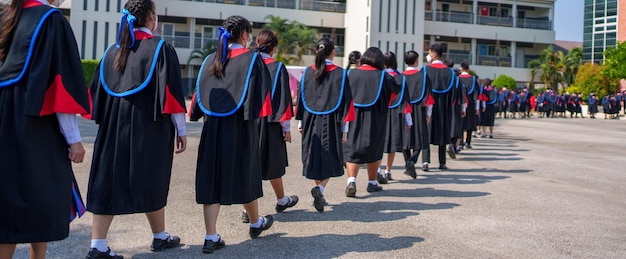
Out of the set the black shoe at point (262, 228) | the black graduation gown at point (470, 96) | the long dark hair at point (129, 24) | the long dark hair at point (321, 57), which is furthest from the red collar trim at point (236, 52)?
the black graduation gown at point (470, 96)

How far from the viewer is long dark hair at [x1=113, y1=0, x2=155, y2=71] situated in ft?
15.0

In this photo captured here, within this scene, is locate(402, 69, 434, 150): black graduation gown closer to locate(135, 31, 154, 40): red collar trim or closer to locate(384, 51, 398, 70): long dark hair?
locate(384, 51, 398, 70): long dark hair

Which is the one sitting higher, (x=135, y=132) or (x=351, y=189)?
(x=135, y=132)

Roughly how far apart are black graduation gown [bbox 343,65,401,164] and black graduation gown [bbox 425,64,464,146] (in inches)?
116

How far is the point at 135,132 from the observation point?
179 inches

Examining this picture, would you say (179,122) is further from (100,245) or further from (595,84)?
(595,84)

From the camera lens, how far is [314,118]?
6945 mm

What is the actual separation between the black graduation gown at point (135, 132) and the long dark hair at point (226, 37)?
0.56 metres

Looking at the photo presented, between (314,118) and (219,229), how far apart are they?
1.84 m

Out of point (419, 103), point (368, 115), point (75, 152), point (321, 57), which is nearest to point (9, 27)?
point (75, 152)

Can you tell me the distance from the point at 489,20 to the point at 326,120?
51.7 m

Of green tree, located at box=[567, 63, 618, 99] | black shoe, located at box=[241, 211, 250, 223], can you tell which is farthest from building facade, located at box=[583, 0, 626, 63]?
black shoe, located at box=[241, 211, 250, 223]

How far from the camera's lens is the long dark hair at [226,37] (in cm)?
511

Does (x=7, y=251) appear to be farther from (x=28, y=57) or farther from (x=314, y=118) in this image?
(x=314, y=118)
